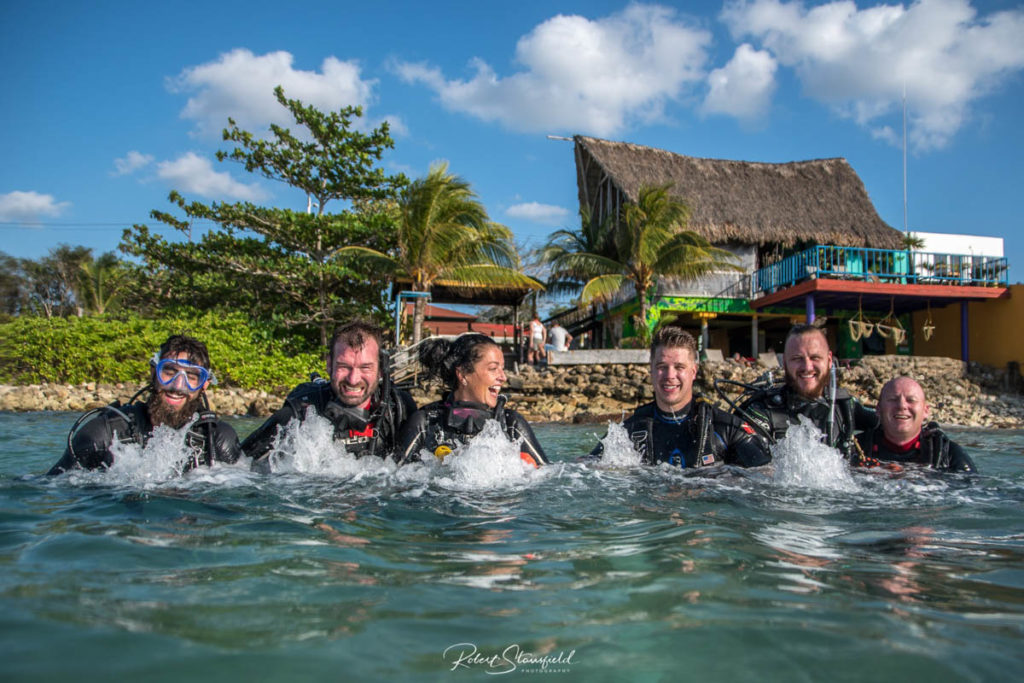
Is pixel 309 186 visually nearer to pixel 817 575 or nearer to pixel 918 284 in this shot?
pixel 918 284

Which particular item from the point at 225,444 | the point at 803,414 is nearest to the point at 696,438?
the point at 803,414

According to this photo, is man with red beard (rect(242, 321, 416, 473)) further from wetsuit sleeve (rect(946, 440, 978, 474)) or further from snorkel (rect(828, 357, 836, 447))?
wetsuit sleeve (rect(946, 440, 978, 474))

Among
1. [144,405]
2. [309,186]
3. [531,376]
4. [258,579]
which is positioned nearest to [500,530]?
[258,579]

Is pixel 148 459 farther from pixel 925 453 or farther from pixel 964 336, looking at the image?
pixel 964 336

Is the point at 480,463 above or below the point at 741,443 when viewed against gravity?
below

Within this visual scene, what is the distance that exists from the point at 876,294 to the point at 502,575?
19395 mm

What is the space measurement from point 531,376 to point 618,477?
12917 millimetres

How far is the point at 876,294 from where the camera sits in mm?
19094

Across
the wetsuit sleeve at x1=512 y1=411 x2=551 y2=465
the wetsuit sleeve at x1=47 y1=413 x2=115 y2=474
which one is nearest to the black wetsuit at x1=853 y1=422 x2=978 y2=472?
the wetsuit sleeve at x1=512 y1=411 x2=551 y2=465

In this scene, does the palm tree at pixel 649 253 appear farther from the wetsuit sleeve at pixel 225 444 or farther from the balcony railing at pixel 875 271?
the wetsuit sleeve at pixel 225 444

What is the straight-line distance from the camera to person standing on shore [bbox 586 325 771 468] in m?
4.86

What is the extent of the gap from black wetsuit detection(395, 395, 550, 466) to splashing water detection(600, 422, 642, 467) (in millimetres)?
631

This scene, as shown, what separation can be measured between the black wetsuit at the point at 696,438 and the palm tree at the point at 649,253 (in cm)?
1392
